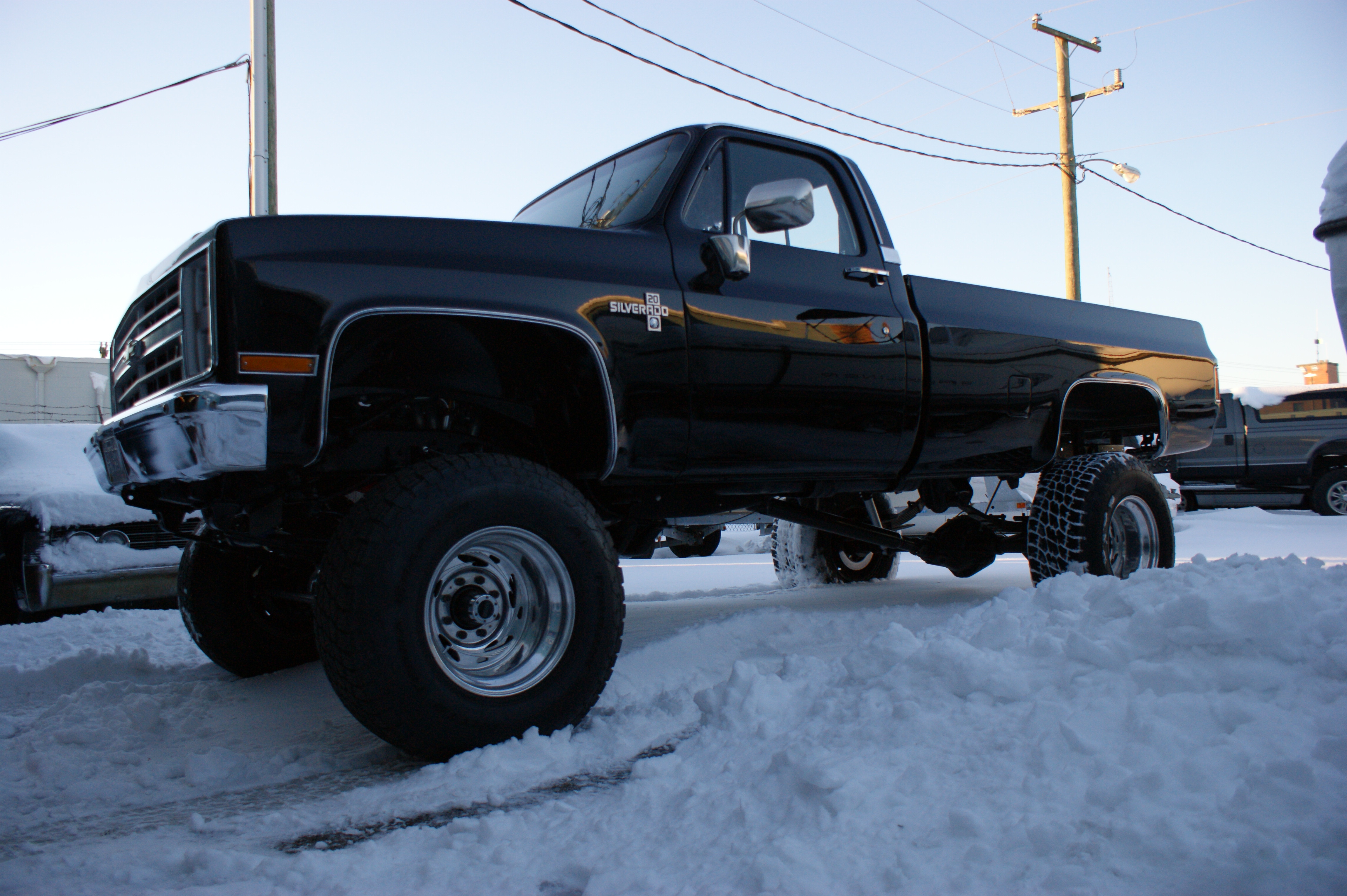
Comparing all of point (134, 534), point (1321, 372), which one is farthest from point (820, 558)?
point (1321, 372)

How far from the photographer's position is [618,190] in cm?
367

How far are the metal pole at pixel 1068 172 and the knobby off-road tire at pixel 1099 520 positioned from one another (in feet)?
38.0

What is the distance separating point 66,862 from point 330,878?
688mm

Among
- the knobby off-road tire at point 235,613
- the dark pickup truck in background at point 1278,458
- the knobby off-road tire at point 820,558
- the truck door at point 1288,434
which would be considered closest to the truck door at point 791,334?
the knobby off-road tire at point 235,613

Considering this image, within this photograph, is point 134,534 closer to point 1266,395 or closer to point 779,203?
point 779,203

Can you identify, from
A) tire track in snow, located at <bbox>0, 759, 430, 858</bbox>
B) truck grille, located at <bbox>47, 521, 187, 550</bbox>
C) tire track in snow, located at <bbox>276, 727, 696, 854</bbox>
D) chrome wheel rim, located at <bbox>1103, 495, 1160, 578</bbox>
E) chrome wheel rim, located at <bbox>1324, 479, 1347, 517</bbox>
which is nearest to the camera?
tire track in snow, located at <bbox>276, 727, 696, 854</bbox>

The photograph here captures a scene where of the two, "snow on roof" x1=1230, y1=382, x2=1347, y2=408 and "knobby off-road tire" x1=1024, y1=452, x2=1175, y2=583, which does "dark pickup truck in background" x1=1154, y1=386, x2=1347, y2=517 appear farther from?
"knobby off-road tire" x1=1024, y1=452, x2=1175, y2=583

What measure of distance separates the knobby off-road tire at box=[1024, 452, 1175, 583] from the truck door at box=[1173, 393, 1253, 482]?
9.87 m

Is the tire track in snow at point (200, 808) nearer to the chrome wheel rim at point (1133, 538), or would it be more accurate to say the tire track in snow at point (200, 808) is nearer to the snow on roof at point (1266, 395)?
the chrome wheel rim at point (1133, 538)

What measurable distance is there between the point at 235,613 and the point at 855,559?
168 inches

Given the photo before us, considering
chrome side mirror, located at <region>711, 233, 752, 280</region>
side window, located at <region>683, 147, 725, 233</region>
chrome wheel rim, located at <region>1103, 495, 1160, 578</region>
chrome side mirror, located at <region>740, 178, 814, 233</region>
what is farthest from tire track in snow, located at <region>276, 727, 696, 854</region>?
chrome wheel rim, located at <region>1103, 495, 1160, 578</region>

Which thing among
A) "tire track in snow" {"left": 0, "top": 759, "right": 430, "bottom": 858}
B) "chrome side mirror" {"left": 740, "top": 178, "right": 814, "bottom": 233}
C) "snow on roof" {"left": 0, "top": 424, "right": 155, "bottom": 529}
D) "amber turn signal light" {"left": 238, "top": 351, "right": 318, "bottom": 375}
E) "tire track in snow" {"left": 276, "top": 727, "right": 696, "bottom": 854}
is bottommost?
"tire track in snow" {"left": 0, "top": 759, "right": 430, "bottom": 858}

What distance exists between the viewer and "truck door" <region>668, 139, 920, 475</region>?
3.22 m

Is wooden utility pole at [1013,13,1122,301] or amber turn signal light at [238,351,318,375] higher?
wooden utility pole at [1013,13,1122,301]
